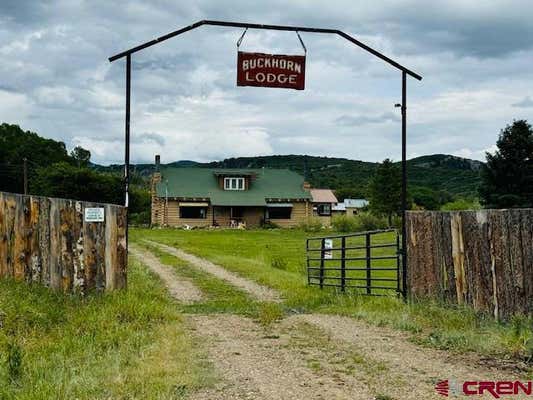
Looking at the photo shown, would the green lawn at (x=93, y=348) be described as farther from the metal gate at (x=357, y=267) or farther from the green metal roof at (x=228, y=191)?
the green metal roof at (x=228, y=191)

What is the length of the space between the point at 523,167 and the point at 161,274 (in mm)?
33542

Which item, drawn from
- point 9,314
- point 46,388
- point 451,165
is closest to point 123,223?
point 9,314

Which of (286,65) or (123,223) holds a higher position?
(286,65)

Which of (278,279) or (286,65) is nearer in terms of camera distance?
(286,65)

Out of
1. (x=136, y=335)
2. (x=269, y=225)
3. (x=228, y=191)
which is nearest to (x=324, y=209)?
(x=269, y=225)

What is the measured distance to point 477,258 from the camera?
10.2 meters

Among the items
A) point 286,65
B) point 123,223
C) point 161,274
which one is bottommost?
point 161,274

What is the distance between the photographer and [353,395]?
6.43m

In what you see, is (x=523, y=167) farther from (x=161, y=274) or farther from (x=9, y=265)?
(x=9, y=265)

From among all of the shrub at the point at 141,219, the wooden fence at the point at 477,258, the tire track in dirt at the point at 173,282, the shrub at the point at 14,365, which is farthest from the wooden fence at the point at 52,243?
the shrub at the point at 141,219

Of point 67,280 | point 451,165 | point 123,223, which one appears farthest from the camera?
point 451,165

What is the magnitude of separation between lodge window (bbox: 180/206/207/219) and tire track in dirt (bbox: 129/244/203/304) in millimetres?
31006

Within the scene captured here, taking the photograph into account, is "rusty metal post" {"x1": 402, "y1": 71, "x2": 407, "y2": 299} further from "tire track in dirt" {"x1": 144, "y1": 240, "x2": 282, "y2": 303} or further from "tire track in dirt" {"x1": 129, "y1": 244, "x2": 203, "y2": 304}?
"tire track in dirt" {"x1": 129, "y1": 244, "x2": 203, "y2": 304}

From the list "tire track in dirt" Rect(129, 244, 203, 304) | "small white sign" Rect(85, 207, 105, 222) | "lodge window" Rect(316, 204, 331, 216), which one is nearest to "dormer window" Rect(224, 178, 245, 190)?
"lodge window" Rect(316, 204, 331, 216)
